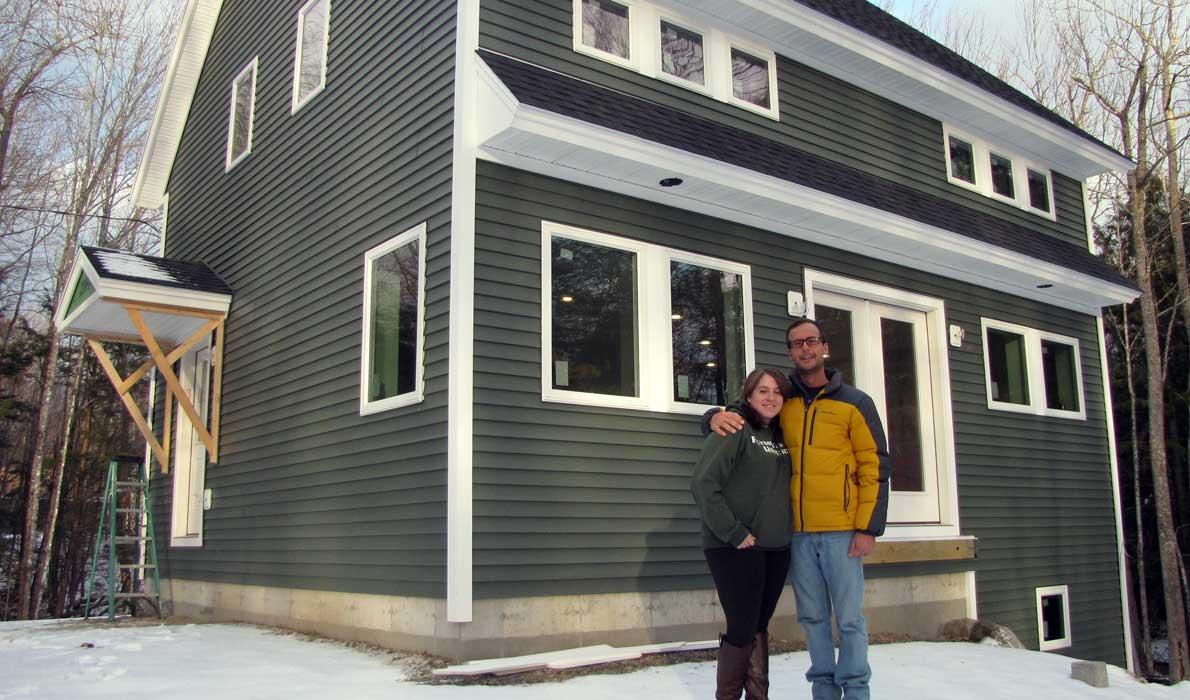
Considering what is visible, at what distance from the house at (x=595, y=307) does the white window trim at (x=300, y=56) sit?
0.04 metres

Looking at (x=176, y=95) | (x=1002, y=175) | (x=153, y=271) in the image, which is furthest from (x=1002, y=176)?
(x=176, y=95)

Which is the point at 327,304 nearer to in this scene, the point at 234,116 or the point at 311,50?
the point at 311,50

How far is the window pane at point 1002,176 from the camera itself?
1055 centimetres

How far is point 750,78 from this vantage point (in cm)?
828

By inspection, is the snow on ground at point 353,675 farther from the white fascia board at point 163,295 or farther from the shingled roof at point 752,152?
the shingled roof at point 752,152

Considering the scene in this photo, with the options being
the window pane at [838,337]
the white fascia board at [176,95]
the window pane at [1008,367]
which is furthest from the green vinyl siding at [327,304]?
the window pane at [1008,367]

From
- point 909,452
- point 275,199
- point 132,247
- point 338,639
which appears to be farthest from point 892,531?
point 132,247

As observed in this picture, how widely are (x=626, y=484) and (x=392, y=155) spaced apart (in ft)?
9.66

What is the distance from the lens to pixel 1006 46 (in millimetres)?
19141

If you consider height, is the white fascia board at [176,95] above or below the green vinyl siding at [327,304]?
above

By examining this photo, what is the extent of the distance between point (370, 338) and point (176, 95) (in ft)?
21.5

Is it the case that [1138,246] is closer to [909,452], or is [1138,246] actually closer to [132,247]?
[909,452]

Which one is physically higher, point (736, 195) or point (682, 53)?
point (682, 53)

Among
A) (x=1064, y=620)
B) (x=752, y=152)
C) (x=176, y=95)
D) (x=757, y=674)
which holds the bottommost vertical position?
(x=1064, y=620)
